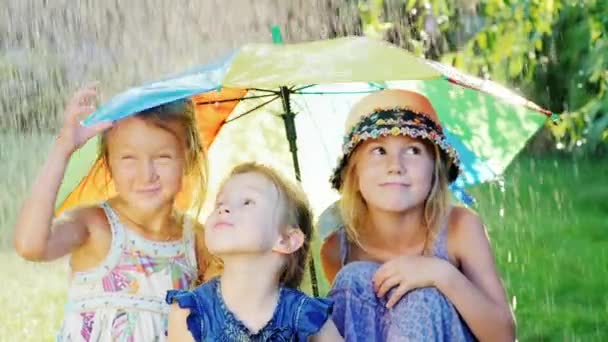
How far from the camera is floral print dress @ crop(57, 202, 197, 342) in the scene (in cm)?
297

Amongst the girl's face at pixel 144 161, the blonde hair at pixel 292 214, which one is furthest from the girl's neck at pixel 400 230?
the girl's face at pixel 144 161

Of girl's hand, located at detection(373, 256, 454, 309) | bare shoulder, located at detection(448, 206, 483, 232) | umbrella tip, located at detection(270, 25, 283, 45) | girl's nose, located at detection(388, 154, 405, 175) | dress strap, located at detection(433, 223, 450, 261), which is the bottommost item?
girl's hand, located at detection(373, 256, 454, 309)

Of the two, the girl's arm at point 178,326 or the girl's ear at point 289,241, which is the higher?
the girl's ear at point 289,241

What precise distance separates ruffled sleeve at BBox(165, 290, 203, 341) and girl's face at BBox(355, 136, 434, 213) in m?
0.59

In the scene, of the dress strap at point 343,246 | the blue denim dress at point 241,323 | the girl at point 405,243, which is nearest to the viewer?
the blue denim dress at point 241,323

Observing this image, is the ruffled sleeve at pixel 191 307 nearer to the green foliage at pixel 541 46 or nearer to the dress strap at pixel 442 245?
the dress strap at pixel 442 245

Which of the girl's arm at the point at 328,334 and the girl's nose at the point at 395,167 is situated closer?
the girl's arm at the point at 328,334

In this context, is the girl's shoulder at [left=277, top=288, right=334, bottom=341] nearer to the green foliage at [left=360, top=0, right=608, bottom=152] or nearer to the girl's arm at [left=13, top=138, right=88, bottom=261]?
the girl's arm at [left=13, top=138, right=88, bottom=261]

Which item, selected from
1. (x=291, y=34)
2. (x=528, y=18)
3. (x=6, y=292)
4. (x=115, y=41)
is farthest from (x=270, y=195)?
(x=115, y=41)

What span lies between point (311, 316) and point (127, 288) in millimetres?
582

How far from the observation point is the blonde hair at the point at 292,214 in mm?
2760

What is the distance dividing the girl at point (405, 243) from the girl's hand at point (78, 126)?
66cm

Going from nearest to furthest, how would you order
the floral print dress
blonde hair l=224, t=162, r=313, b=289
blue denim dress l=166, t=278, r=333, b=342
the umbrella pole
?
blue denim dress l=166, t=278, r=333, b=342
blonde hair l=224, t=162, r=313, b=289
the floral print dress
the umbrella pole

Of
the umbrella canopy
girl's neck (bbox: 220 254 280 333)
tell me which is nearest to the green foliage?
the umbrella canopy
